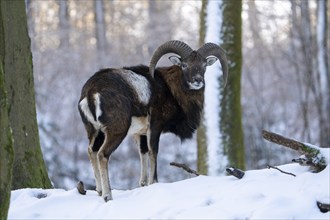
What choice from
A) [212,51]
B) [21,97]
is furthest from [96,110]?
[212,51]

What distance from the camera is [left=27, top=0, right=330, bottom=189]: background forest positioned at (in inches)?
822

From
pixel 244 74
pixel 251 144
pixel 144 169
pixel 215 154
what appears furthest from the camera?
pixel 244 74

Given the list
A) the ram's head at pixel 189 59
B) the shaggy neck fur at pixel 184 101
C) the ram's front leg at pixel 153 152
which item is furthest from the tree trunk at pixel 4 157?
the shaggy neck fur at pixel 184 101

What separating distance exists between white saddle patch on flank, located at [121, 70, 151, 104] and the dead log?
2.45 metres

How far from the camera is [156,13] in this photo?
35188 millimetres

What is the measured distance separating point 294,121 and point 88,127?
17490mm

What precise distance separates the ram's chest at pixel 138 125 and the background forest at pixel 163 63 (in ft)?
32.2

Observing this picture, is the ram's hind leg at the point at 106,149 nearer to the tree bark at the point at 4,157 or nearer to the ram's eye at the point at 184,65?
the ram's eye at the point at 184,65

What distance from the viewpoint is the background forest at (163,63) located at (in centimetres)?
2089

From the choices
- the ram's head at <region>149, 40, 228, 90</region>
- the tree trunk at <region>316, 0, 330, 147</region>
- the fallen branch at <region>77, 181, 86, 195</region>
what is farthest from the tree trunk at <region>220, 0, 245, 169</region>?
the tree trunk at <region>316, 0, 330, 147</region>

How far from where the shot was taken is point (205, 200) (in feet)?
23.1

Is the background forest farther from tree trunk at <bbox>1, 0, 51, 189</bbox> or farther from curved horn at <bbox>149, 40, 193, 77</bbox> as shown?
tree trunk at <bbox>1, 0, 51, 189</bbox>

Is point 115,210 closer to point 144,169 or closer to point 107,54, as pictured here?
point 144,169

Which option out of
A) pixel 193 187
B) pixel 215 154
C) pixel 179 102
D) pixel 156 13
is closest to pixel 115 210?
pixel 193 187
